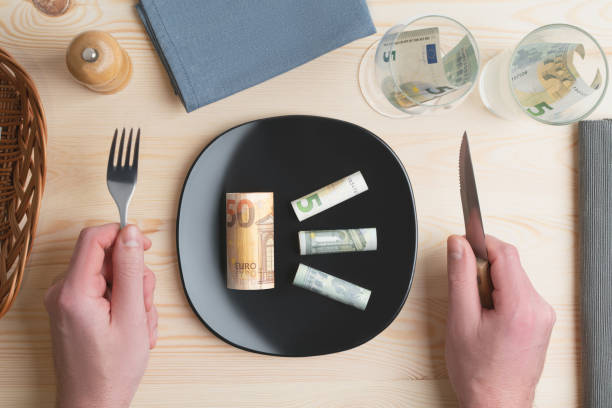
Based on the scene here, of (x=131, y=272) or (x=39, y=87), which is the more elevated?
(x=39, y=87)


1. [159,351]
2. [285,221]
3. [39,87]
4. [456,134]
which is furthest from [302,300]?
[39,87]

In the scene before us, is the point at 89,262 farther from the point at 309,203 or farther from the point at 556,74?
the point at 556,74

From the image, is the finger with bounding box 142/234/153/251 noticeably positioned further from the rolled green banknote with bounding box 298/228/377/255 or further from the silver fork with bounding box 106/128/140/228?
the rolled green banknote with bounding box 298/228/377/255

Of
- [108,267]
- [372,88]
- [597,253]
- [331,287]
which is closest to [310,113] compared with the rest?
[372,88]

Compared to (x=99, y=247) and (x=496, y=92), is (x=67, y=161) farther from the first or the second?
(x=496, y=92)

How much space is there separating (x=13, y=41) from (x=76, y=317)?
1.34ft

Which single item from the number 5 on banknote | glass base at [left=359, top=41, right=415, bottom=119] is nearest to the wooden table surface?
glass base at [left=359, top=41, right=415, bottom=119]

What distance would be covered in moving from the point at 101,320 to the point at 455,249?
49 cm

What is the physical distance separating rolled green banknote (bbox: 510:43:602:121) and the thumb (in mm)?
554

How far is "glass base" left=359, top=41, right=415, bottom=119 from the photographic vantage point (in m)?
0.60

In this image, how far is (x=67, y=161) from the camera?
59cm

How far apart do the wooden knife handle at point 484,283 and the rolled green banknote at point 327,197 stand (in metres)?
0.21

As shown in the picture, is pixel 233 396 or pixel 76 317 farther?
pixel 233 396

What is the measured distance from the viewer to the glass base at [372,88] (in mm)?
598
